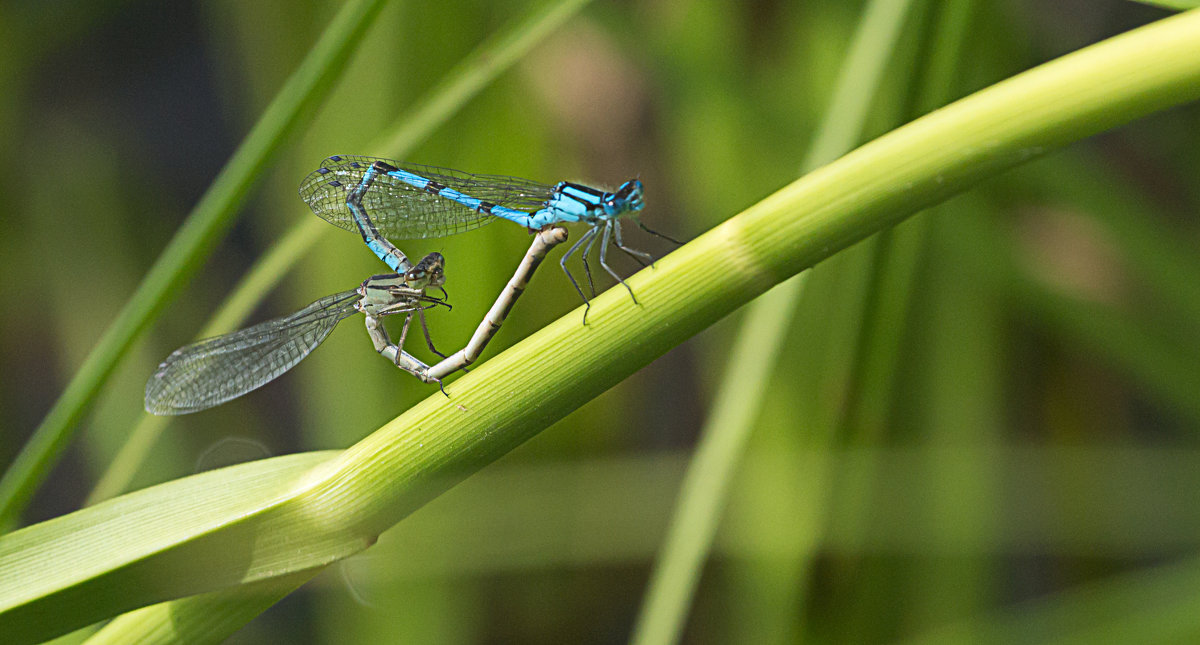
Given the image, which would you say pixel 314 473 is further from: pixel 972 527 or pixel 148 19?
pixel 148 19

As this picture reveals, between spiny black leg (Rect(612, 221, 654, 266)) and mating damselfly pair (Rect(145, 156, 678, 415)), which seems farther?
mating damselfly pair (Rect(145, 156, 678, 415))

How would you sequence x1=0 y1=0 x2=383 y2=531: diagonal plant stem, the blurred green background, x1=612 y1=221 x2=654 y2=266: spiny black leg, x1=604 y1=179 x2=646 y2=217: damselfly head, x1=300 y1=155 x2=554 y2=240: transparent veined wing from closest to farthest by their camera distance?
x1=0 y1=0 x2=383 y2=531: diagonal plant stem → x1=612 y1=221 x2=654 y2=266: spiny black leg → x1=604 y1=179 x2=646 y2=217: damselfly head → x1=300 y1=155 x2=554 y2=240: transparent veined wing → the blurred green background

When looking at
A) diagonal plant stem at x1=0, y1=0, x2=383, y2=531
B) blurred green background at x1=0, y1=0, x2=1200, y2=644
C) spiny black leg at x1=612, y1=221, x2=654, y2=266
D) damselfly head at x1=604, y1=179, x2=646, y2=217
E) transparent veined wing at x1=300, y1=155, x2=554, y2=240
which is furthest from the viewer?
blurred green background at x1=0, y1=0, x2=1200, y2=644

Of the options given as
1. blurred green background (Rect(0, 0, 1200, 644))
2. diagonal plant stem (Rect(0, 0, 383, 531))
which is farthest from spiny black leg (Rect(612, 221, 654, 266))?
diagonal plant stem (Rect(0, 0, 383, 531))

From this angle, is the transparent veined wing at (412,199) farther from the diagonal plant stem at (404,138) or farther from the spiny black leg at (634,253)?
the spiny black leg at (634,253)

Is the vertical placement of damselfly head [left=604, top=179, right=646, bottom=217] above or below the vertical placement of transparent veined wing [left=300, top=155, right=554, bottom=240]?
below

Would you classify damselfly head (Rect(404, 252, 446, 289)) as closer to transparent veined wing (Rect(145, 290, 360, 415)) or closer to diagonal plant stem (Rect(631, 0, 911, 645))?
transparent veined wing (Rect(145, 290, 360, 415))

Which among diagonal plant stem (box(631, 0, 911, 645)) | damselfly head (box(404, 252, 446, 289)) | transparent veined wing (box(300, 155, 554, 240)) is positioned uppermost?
transparent veined wing (box(300, 155, 554, 240))
